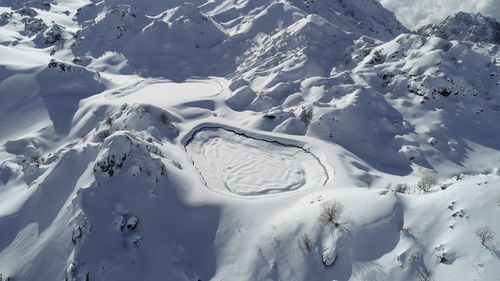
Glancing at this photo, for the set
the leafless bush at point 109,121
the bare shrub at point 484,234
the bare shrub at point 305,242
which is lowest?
the leafless bush at point 109,121

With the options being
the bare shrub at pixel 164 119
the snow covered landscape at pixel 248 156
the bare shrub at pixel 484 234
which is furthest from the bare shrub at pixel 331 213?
the bare shrub at pixel 164 119

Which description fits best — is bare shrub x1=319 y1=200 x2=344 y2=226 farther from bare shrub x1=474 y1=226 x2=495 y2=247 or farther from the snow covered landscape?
bare shrub x1=474 y1=226 x2=495 y2=247

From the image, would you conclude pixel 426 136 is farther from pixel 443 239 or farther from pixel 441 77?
pixel 443 239

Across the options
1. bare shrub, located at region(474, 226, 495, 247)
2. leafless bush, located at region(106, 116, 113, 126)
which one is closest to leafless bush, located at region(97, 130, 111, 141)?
leafless bush, located at region(106, 116, 113, 126)

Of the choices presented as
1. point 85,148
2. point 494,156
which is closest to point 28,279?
point 85,148

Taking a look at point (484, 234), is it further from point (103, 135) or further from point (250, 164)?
point (103, 135)

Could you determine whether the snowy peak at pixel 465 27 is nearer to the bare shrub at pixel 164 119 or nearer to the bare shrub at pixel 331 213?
the bare shrub at pixel 164 119

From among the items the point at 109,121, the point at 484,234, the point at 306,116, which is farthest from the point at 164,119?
the point at 484,234
